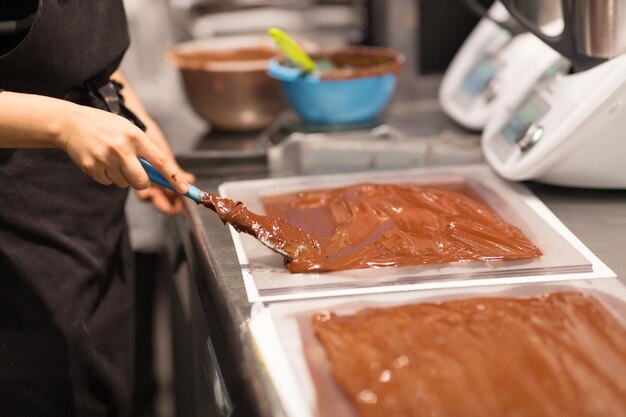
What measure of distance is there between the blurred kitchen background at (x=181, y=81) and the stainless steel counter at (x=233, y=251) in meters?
0.07

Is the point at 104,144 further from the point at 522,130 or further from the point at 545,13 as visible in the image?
the point at 545,13

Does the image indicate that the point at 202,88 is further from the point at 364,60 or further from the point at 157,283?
the point at 157,283

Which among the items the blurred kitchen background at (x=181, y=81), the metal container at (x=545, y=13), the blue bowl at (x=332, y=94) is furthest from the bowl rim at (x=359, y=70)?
the metal container at (x=545, y=13)

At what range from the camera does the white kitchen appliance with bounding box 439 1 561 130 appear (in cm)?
157

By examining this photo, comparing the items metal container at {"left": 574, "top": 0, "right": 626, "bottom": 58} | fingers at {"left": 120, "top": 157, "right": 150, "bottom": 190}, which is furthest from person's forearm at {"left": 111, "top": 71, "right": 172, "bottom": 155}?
metal container at {"left": 574, "top": 0, "right": 626, "bottom": 58}

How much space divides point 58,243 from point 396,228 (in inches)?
21.9

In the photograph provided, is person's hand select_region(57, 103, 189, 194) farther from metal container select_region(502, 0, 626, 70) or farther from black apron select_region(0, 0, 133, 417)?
Result: metal container select_region(502, 0, 626, 70)

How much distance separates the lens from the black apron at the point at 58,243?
46.3 inches

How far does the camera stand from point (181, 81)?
2039mm

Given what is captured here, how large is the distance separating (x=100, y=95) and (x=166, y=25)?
4.28 ft

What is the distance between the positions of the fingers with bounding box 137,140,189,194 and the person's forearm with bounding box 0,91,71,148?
0.37 ft

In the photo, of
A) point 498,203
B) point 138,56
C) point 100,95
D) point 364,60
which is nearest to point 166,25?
point 138,56

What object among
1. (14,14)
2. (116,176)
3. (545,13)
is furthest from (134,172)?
(545,13)

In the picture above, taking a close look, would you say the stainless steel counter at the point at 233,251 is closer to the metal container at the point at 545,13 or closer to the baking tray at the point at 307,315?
the baking tray at the point at 307,315
